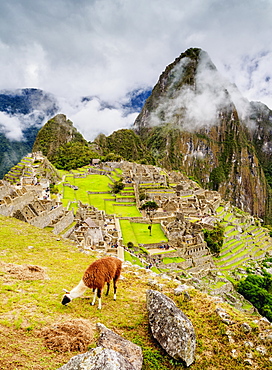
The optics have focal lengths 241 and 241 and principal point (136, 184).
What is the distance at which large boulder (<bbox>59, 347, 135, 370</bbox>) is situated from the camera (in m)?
2.81

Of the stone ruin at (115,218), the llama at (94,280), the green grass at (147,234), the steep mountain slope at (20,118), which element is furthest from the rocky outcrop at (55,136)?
the llama at (94,280)

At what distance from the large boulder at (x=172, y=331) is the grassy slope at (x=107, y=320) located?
0.48 feet

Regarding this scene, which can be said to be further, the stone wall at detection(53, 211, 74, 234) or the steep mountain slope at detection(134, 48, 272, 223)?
the steep mountain slope at detection(134, 48, 272, 223)

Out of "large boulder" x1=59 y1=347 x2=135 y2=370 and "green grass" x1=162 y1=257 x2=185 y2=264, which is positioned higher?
"large boulder" x1=59 y1=347 x2=135 y2=370

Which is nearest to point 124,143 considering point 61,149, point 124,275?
point 61,149

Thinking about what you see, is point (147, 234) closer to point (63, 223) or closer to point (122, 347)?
point (63, 223)

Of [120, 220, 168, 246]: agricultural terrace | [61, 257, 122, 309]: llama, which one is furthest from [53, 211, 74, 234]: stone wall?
[61, 257, 122, 309]: llama

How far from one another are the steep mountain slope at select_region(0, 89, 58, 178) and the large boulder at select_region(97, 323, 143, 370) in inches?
2155

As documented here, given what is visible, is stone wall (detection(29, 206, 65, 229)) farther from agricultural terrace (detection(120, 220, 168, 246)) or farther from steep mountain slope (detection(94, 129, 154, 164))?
steep mountain slope (detection(94, 129, 154, 164))

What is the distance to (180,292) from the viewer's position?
5.85 meters

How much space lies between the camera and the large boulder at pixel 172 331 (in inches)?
153

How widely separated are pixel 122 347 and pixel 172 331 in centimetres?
91

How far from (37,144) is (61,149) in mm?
8278

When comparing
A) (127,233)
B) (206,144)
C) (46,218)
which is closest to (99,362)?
(46,218)
